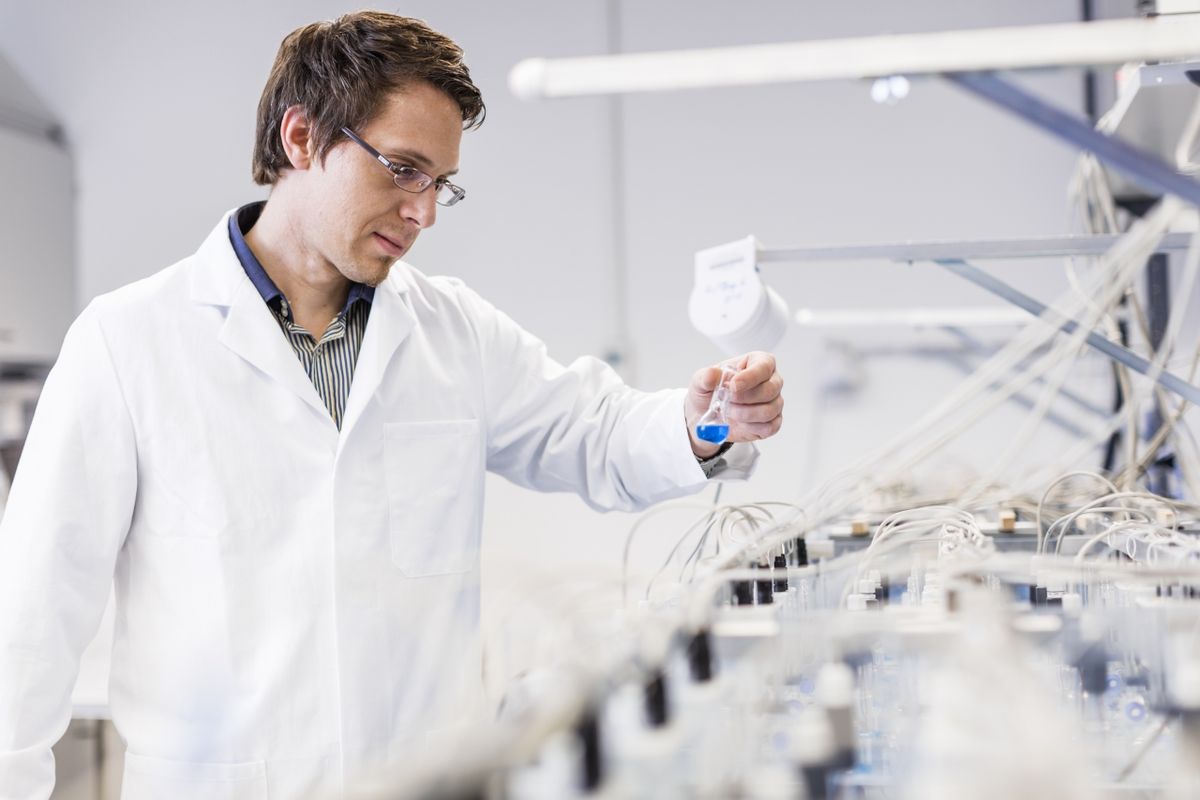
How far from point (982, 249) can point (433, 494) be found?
2.52 feet

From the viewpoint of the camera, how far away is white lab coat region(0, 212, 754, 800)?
3.84ft

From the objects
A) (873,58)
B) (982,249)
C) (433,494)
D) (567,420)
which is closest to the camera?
(873,58)

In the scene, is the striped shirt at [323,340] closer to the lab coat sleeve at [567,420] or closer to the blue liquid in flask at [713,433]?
the lab coat sleeve at [567,420]

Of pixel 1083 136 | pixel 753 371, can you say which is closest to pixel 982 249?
pixel 753 371

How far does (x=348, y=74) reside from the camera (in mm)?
1317

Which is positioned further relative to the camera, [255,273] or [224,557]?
[255,273]

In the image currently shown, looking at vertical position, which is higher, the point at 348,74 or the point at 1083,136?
the point at 348,74

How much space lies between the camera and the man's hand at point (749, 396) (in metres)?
1.25

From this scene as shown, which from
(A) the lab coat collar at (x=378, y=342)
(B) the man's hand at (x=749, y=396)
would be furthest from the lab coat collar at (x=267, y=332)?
(B) the man's hand at (x=749, y=396)

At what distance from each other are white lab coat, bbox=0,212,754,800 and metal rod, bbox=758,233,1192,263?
1.05 ft

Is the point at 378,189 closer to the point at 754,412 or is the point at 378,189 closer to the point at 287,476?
the point at 287,476

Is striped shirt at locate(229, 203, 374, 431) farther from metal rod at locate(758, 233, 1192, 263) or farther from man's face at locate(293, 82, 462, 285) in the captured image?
metal rod at locate(758, 233, 1192, 263)

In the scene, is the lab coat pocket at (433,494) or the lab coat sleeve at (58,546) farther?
the lab coat pocket at (433,494)

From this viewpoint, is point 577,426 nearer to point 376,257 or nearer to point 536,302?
point 376,257
